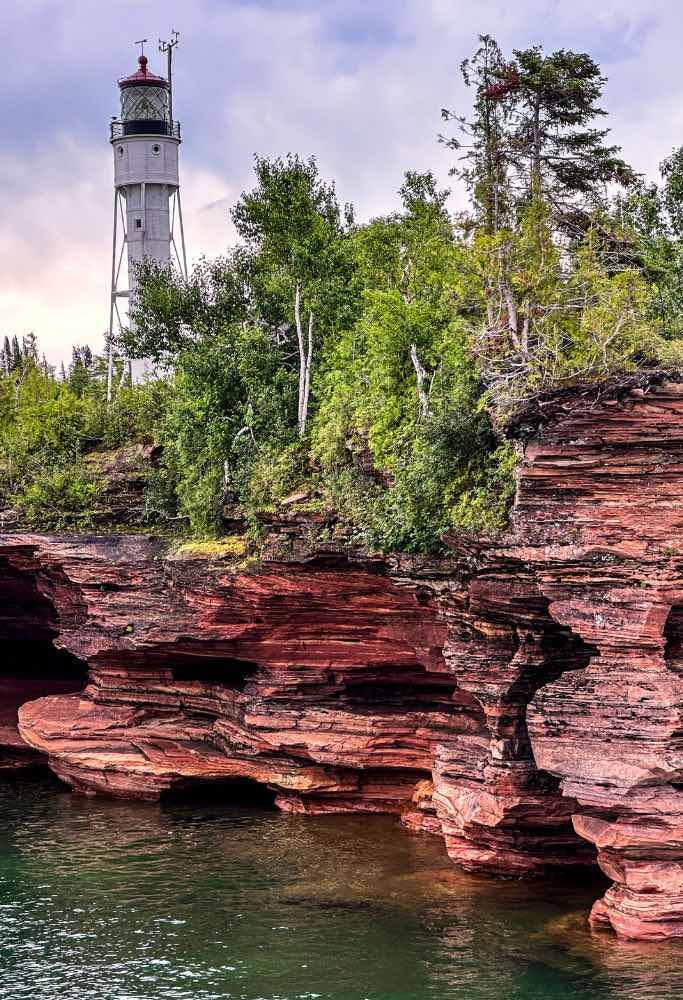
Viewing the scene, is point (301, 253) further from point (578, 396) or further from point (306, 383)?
point (578, 396)

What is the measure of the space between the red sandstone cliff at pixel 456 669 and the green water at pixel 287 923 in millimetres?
1222

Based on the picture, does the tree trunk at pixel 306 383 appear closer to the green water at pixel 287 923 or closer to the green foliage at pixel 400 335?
the green foliage at pixel 400 335

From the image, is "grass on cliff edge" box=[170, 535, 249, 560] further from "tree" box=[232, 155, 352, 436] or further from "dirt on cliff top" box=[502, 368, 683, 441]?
"dirt on cliff top" box=[502, 368, 683, 441]

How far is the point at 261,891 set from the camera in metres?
27.3

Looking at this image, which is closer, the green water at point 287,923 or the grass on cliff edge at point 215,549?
the green water at point 287,923

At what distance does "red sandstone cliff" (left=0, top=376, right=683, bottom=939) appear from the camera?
74.4 feet

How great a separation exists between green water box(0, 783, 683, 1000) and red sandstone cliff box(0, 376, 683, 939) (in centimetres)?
122

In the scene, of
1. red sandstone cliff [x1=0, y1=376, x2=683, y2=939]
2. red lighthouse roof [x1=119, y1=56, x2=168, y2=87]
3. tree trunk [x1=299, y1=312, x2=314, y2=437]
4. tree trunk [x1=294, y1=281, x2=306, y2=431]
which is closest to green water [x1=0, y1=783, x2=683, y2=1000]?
red sandstone cliff [x1=0, y1=376, x2=683, y2=939]

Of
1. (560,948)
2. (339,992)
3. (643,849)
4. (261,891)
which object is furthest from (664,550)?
(261,891)

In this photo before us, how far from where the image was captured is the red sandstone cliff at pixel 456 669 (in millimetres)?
22688

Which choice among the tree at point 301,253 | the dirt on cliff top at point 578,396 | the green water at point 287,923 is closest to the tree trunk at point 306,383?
the tree at point 301,253

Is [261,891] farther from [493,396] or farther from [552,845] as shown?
[493,396]

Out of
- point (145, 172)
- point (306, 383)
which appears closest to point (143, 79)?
point (145, 172)

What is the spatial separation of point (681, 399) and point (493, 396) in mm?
4304
